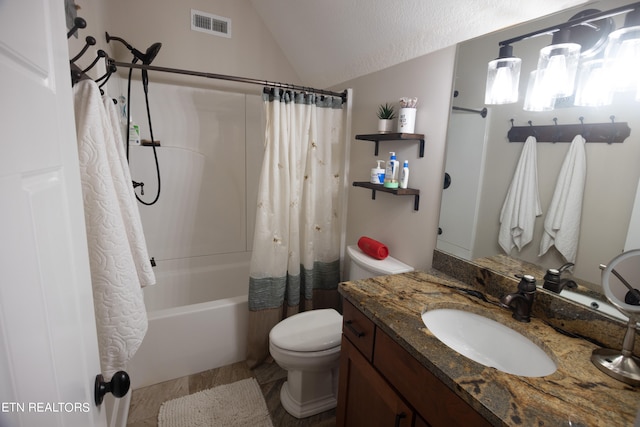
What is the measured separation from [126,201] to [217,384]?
1.39 meters

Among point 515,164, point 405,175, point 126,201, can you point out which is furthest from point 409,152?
point 126,201

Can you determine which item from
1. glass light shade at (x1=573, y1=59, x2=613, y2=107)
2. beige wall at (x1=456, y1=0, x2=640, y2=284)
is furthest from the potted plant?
glass light shade at (x1=573, y1=59, x2=613, y2=107)

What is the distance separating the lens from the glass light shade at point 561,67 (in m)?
1.00

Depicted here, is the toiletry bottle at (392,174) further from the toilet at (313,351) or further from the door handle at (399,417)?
the door handle at (399,417)

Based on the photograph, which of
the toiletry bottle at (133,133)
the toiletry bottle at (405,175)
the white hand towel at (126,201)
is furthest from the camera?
the toiletry bottle at (133,133)

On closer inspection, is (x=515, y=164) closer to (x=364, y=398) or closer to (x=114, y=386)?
(x=364, y=398)

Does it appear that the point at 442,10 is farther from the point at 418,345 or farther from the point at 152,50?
the point at 152,50

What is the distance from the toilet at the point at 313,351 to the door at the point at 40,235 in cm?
106

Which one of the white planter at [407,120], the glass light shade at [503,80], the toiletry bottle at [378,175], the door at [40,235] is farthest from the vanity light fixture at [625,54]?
the door at [40,235]

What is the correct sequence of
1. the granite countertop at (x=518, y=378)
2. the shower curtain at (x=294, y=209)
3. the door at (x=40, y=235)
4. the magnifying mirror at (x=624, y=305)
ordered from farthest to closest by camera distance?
the shower curtain at (x=294, y=209) < the magnifying mirror at (x=624, y=305) < the granite countertop at (x=518, y=378) < the door at (x=40, y=235)

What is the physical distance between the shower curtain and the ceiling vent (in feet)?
3.16

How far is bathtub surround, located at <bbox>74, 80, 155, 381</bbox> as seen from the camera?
896mm

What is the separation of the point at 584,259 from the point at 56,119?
1492 millimetres

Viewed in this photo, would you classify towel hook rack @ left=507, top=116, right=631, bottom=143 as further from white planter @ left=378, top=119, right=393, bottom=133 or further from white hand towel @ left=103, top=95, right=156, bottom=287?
white hand towel @ left=103, top=95, right=156, bottom=287
